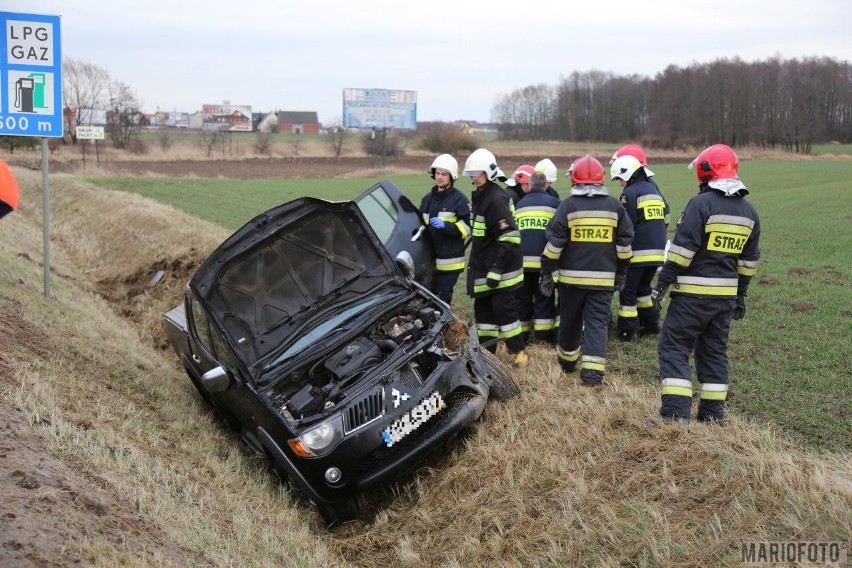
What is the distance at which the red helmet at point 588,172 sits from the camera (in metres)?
6.71

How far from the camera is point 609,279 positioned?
665 cm

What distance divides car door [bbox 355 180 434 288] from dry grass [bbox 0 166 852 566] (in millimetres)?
1618

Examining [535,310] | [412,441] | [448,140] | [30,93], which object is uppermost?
[448,140]

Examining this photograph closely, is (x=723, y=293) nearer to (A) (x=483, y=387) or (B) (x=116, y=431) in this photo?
(A) (x=483, y=387)

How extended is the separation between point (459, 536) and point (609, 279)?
2.91 m

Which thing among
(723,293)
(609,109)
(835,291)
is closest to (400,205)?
(723,293)

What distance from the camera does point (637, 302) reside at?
8.49 m

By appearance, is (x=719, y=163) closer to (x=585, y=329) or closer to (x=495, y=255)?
(x=585, y=329)

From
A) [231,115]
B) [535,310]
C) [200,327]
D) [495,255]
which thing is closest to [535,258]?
[535,310]

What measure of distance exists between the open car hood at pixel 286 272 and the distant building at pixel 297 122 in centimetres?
11111

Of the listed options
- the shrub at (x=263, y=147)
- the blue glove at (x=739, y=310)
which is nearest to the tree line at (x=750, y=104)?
the shrub at (x=263, y=147)

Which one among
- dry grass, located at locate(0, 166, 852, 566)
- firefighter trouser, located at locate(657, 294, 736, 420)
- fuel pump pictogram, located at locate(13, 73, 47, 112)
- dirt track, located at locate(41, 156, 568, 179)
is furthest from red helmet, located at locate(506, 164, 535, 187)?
dirt track, located at locate(41, 156, 568, 179)

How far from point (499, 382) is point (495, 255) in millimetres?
1810

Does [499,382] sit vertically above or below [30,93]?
below
